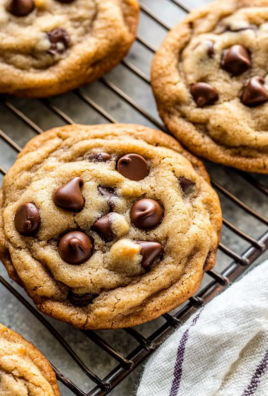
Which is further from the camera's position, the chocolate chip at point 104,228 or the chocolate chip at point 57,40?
the chocolate chip at point 57,40

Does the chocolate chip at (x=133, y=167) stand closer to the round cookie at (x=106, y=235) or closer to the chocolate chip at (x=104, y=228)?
the round cookie at (x=106, y=235)

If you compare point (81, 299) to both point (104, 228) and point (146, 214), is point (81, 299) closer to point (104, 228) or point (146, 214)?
point (104, 228)

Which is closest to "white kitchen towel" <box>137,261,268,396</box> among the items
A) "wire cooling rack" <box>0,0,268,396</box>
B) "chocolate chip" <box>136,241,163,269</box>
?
"wire cooling rack" <box>0,0,268,396</box>

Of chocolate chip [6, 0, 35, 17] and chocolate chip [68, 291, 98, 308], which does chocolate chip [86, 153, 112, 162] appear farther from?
chocolate chip [6, 0, 35, 17]

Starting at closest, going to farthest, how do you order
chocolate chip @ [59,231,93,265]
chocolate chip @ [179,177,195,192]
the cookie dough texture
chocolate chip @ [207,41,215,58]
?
the cookie dough texture, chocolate chip @ [59,231,93,265], chocolate chip @ [179,177,195,192], chocolate chip @ [207,41,215,58]

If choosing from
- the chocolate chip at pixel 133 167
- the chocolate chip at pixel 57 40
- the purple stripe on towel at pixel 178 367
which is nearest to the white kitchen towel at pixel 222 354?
the purple stripe on towel at pixel 178 367

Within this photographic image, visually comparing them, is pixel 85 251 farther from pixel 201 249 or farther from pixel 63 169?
pixel 201 249
